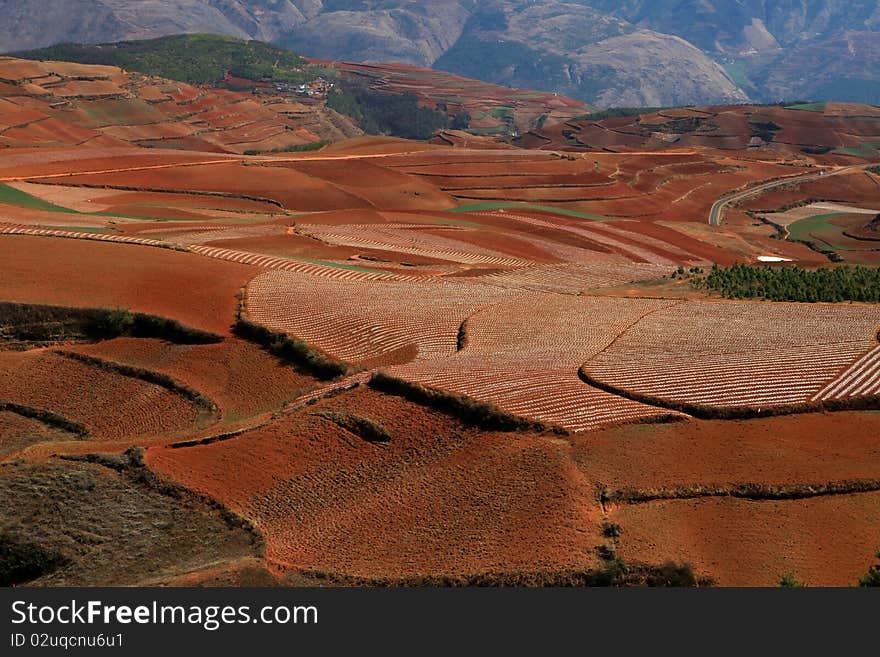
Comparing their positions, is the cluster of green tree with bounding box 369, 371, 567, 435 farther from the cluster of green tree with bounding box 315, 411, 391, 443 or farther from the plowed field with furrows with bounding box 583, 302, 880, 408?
the plowed field with furrows with bounding box 583, 302, 880, 408

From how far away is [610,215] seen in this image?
5182 inches

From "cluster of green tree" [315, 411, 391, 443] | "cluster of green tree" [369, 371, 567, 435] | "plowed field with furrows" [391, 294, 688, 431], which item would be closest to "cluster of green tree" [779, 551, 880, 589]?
"cluster of green tree" [369, 371, 567, 435]

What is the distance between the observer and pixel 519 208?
126 meters

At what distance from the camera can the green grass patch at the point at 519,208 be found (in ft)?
415

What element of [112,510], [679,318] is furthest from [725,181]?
[112,510]

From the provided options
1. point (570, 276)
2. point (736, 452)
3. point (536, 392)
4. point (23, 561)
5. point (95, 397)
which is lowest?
point (95, 397)

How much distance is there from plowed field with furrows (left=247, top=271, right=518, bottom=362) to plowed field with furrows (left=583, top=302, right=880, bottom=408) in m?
10.8

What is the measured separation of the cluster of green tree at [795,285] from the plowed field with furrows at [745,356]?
6774mm

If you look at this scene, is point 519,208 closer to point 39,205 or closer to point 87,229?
point 39,205

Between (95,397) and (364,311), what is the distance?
17564 mm

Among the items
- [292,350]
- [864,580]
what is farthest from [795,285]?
[864,580]

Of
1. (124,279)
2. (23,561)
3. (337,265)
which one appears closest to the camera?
(23,561)

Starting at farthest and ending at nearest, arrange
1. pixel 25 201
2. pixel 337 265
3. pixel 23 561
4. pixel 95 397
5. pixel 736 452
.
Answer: pixel 25 201
pixel 337 265
pixel 95 397
pixel 736 452
pixel 23 561

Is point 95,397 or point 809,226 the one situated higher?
point 809,226
